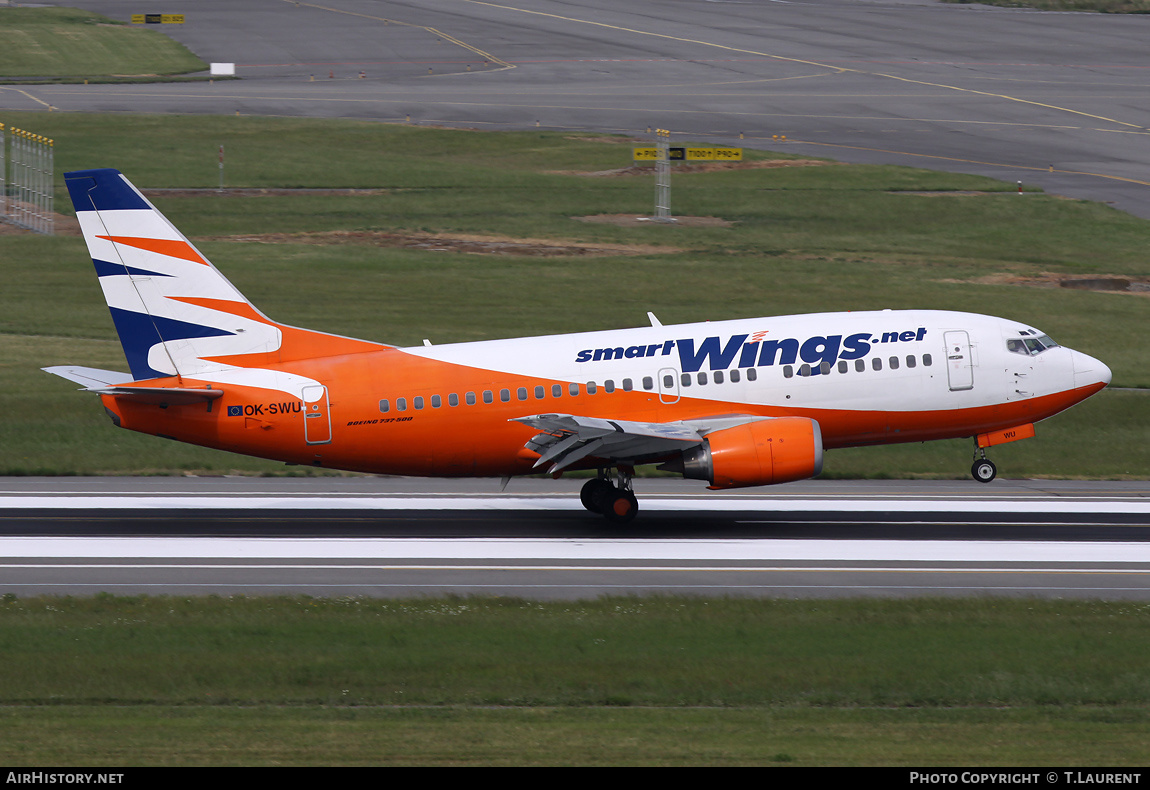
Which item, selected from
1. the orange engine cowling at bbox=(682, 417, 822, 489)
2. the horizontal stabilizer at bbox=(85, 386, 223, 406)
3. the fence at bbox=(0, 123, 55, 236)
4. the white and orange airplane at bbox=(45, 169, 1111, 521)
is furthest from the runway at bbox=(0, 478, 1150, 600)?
the fence at bbox=(0, 123, 55, 236)

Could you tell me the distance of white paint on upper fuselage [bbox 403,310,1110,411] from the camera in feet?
105

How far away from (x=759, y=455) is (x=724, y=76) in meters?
79.0

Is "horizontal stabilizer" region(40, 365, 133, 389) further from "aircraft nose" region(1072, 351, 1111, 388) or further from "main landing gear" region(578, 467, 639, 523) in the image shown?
"aircraft nose" region(1072, 351, 1111, 388)

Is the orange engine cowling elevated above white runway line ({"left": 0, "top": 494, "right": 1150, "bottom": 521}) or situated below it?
above

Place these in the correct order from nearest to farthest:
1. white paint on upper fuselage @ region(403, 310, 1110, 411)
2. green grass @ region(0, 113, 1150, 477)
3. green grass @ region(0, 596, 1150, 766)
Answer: green grass @ region(0, 596, 1150, 766) → white paint on upper fuselage @ region(403, 310, 1110, 411) → green grass @ region(0, 113, 1150, 477)

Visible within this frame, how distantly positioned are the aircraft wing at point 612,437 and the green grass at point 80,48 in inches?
3348

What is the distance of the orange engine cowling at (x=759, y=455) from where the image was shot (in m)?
30.2

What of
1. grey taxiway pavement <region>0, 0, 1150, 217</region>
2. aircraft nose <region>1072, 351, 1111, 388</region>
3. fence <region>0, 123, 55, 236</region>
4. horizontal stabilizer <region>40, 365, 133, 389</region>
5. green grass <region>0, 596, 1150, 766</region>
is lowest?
green grass <region>0, 596, 1150, 766</region>

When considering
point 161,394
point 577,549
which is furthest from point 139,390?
point 577,549

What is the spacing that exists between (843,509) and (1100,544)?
643cm

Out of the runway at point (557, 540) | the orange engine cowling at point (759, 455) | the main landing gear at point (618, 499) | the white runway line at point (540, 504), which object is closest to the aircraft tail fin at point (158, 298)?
the runway at point (557, 540)

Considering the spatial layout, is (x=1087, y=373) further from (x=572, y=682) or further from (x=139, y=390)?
(x=139, y=390)

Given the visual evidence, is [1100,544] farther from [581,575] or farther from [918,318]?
[581,575]

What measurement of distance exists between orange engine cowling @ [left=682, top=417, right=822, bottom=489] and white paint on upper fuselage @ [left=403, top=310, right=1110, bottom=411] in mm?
1611
